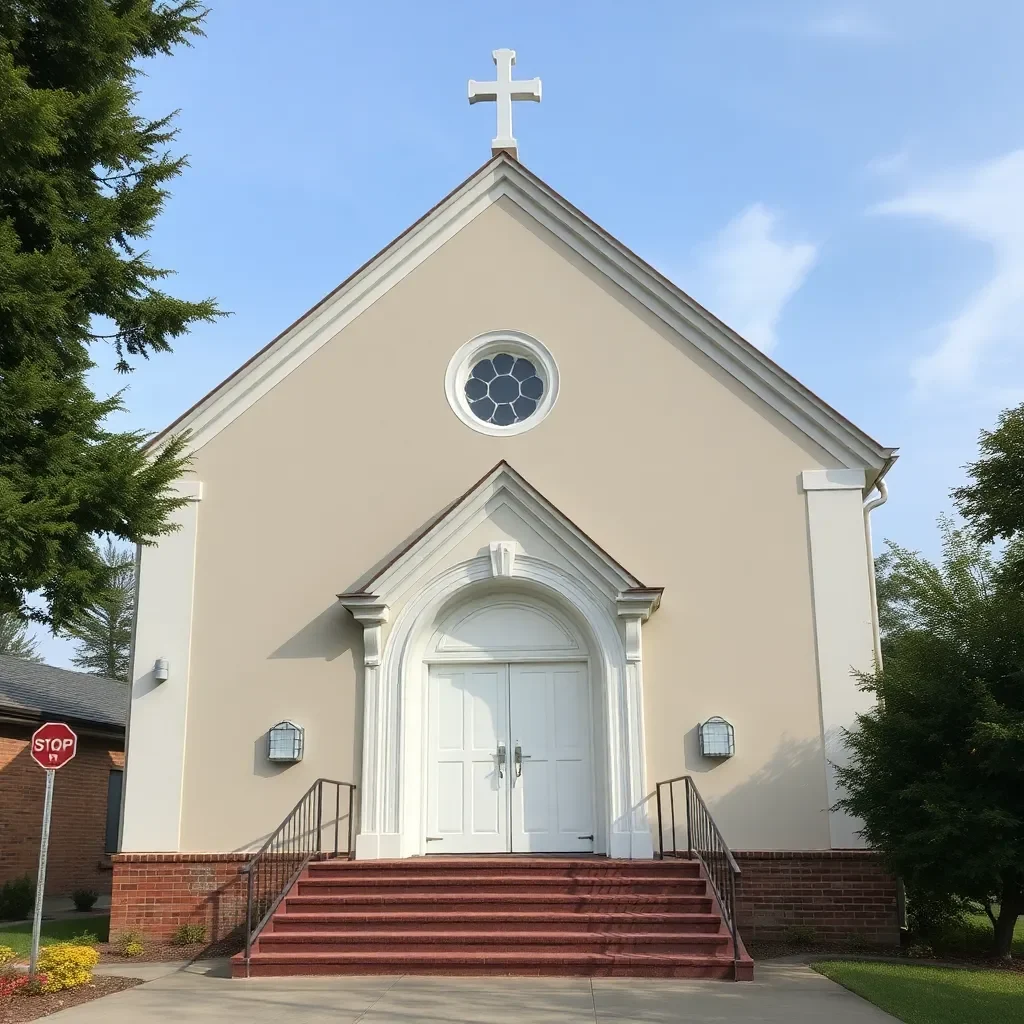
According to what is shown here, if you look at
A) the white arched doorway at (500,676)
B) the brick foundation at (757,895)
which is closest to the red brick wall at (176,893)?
the brick foundation at (757,895)

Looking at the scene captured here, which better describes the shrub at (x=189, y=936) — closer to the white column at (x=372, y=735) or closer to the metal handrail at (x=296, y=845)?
the metal handrail at (x=296, y=845)

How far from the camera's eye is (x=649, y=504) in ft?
40.2

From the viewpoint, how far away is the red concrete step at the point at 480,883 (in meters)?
10.1

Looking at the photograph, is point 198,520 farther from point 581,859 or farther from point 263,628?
point 581,859

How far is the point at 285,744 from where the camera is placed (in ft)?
38.4

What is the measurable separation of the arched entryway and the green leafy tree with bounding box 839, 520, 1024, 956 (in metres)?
2.89

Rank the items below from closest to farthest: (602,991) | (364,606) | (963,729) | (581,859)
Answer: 1. (602,991)
2. (963,729)
3. (581,859)
4. (364,606)

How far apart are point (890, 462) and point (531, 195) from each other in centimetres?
542

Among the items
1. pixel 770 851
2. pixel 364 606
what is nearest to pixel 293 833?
pixel 364 606

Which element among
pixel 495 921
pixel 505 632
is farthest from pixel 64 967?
pixel 505 632

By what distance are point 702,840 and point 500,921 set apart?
2427 millimetres

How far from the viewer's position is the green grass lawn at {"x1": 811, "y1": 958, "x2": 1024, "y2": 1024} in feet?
25.2

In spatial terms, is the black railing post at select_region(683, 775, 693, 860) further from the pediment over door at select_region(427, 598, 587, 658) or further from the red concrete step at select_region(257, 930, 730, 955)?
the pediment over door at select_region(427, 598, 587, 658)

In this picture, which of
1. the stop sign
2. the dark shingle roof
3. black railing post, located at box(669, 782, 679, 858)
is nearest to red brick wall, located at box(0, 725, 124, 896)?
the dark shingle roof
